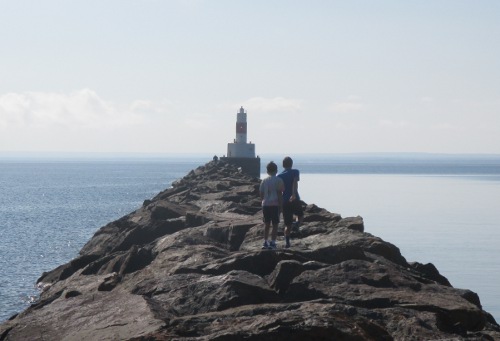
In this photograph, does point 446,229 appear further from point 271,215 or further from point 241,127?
point 271,215

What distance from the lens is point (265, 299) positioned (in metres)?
9.70

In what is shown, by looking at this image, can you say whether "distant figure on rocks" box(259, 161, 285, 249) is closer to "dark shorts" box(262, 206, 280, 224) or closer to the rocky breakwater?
"dark shorts" box(262, 206, 280, 224)

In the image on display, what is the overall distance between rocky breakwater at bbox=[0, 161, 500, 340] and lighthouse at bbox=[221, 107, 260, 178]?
3490 centimetres

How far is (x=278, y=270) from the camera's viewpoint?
10.2 meters

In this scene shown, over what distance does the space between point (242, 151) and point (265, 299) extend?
39789 mm

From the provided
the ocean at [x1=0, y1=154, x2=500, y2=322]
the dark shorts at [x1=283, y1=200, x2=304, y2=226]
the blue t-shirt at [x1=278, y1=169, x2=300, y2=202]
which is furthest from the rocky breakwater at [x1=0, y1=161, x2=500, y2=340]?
the ocean at [x1=0, y1=154, x2=500, y2=322]

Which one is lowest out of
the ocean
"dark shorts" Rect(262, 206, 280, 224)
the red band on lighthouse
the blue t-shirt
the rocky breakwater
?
the ocean

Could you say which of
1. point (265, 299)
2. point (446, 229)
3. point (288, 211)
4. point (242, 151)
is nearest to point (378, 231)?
point (446, 229)

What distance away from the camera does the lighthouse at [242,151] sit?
49.4 meters

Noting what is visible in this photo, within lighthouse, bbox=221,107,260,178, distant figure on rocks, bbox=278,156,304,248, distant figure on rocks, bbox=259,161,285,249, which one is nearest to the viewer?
distant figure on rocks, bbox=259,161,285,249

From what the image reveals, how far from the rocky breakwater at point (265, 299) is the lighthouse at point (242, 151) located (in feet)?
115

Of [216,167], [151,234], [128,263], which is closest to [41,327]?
[128,263]

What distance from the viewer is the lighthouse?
1944 inches

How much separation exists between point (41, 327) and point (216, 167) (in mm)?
36648
